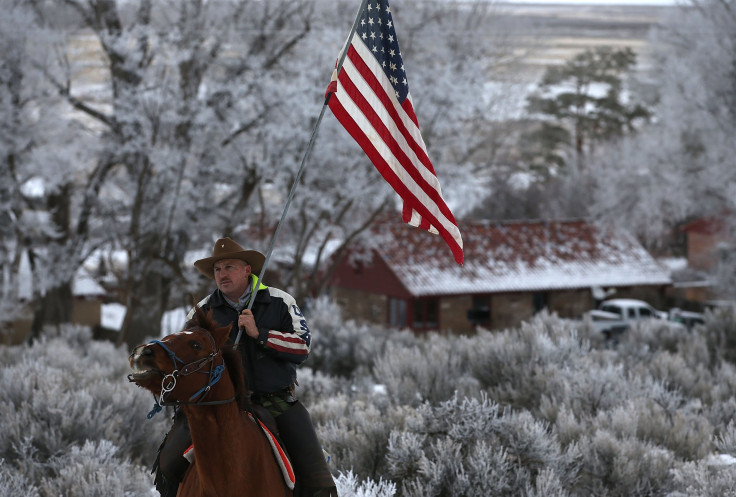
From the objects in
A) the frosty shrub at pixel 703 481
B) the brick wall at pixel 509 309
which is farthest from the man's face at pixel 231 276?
the brick wall at pixel 509 309

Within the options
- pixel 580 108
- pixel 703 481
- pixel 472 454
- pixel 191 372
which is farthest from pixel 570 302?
pixel 191 372

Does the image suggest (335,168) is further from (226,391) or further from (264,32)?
(226,391)

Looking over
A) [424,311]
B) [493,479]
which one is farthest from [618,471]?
[424,311]

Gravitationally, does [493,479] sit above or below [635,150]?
below

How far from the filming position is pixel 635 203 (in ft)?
117

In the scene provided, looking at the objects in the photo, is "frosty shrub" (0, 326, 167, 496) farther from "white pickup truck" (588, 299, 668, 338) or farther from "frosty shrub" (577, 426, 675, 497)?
"white pickup truck" (588, 299, 668, 338)

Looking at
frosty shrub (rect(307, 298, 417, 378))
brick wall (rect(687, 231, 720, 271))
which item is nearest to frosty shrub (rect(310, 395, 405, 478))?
frosty shrub (rect(307, 298, 417, 378))

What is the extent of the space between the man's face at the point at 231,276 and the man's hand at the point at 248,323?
352 mm

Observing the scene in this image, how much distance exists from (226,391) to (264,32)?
24.1 metres

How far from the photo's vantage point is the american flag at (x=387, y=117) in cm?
622

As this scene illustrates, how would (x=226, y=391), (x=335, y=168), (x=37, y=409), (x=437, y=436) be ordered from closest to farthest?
(x=226, y=391), (x=437, y=436), (x=37, y=409), (x=335, y=168)

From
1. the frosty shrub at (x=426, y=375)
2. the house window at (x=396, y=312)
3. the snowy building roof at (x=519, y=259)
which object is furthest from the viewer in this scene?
the house window at (x=396, y=312)

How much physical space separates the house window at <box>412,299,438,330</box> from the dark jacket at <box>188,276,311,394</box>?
1149 inches

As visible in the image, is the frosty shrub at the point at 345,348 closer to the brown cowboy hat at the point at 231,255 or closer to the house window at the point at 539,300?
the brown cowboy hat at the point at 231,255
